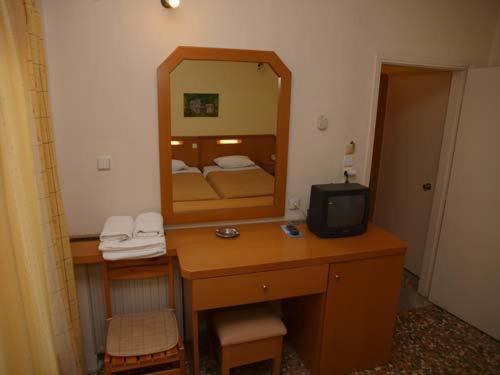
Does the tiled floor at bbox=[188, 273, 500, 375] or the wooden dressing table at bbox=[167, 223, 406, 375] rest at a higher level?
the wooden dressing table at bbox=[167, 223, 406, 375]

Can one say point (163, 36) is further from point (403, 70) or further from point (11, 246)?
point (403, 70)

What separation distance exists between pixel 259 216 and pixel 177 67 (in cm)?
108

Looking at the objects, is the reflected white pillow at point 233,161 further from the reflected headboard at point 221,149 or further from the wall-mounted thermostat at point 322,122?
the wall-mounted thermostat at point 322,122

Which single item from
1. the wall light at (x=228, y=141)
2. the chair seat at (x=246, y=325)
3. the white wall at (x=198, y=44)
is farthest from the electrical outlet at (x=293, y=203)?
the chair seat at (x=246, y=325)

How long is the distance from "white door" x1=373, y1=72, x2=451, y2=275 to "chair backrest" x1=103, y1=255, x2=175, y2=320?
2.45m

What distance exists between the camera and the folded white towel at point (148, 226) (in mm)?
1891

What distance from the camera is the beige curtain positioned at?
1.15 m

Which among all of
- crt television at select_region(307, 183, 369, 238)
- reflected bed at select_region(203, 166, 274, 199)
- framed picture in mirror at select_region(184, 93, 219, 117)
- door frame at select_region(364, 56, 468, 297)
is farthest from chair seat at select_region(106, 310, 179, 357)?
door frame at select_region(364, 56, 468, 297)

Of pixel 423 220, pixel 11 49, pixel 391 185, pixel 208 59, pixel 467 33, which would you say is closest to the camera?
pixel 11 49

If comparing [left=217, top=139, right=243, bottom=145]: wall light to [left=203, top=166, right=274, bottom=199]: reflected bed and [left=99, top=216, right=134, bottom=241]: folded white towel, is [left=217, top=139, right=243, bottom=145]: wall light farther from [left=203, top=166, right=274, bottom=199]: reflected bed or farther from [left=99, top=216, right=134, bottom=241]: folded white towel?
[left=99, top=216, right=134, bottom=241]: folded white towel

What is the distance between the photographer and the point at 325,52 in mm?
2271

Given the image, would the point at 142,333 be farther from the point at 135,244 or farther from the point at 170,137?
the point at 170,137

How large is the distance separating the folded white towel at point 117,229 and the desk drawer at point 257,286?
0.48m

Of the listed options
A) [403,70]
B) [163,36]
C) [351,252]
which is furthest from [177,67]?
[403,70]
